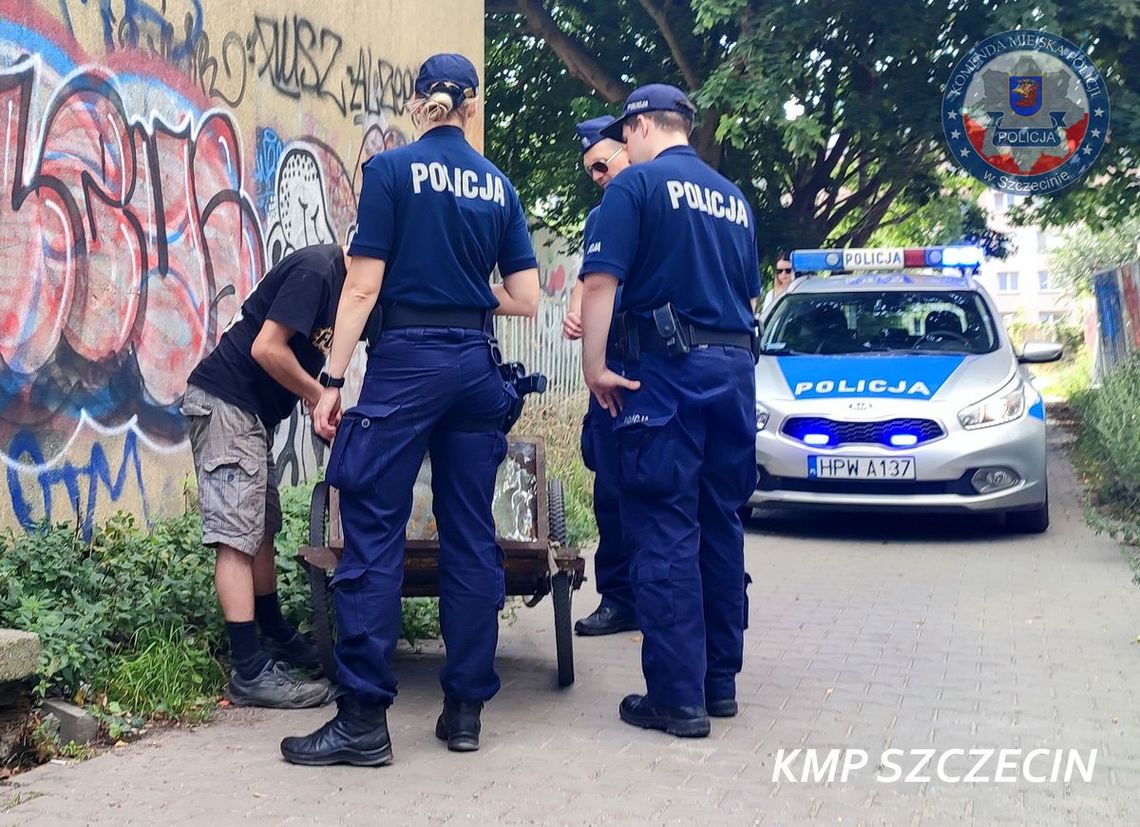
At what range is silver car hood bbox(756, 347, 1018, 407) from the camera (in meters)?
8.56

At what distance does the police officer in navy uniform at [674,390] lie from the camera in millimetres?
4469

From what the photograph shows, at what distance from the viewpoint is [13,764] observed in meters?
4.06

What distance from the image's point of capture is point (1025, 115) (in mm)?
14414

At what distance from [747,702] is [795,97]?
1032 cm

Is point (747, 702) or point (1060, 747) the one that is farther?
point (747, 702)

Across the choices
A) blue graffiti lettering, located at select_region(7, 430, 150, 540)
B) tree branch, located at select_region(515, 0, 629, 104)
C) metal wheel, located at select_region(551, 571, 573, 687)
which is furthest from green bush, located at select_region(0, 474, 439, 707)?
tree branch, located at select_region(515, 0, 629, 104)

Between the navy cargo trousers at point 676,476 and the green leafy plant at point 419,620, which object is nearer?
the navy cargo trousers at point 676,476

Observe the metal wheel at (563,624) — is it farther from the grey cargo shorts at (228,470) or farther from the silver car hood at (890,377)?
the silver car hood at (890,377)

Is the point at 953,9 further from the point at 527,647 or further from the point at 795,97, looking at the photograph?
the point at 527,647

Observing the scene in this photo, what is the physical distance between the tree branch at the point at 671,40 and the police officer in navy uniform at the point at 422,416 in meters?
11.8

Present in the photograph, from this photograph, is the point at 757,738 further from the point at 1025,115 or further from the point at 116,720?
the point at 1025,115

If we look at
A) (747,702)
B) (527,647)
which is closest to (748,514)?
(527,647)

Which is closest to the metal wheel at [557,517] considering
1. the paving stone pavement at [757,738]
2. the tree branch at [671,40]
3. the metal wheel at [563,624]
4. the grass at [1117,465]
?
the metal wheel at [563,624]

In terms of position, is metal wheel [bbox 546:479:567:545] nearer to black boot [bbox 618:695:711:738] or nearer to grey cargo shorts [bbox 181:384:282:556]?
black boot [bbox 618:695:711:738]
